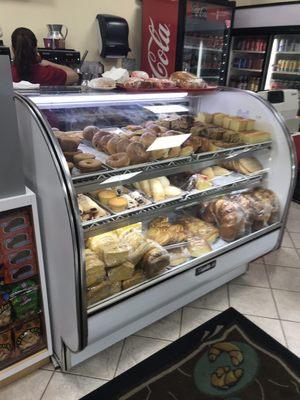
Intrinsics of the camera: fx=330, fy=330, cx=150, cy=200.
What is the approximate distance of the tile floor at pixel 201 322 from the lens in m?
1.82

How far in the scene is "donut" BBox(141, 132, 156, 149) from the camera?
6.13ft

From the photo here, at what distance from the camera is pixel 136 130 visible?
2.06 meters

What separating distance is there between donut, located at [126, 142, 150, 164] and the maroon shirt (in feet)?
4.91

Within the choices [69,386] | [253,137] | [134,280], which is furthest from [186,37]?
[69,386]

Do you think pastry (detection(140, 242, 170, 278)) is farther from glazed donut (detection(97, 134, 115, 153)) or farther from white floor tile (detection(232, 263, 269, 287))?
white floor tile (detection(232, 263, 269, 287))

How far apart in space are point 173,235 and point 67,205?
0.96 m

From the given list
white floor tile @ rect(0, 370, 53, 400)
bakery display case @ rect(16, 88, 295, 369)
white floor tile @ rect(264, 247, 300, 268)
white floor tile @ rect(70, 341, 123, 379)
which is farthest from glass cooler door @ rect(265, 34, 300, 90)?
white floor tile @ rect(0, 370, 53, 400)

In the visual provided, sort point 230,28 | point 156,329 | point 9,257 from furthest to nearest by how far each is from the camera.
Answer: point 230,28 < point 156,329 < point 9,257

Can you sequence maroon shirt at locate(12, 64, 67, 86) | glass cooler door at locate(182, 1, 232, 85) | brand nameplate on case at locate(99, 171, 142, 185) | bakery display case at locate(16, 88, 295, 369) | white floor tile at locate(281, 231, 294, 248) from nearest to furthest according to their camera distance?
bakery display case at locate(16, 88, 295, 369) < brand nameplate on case at locate(99, 171, 142, 185) < maroon shirt at locate(12, 64, 67, 86) < white floor tile at locate(281, 231, 294, 248) < glass cooler door at locate(182, 1, 232, 85)

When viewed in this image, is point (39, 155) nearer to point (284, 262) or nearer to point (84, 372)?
point (84, 372)

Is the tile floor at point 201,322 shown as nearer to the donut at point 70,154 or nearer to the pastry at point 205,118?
the donut at point 70,154

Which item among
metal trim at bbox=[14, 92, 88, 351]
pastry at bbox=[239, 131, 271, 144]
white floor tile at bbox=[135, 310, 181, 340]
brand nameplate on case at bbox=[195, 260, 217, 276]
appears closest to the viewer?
metal trim at bbox=[14, 92, 88, 351]

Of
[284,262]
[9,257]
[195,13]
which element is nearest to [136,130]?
[9,257]

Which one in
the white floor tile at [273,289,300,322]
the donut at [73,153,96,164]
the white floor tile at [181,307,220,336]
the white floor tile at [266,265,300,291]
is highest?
the donut at [73,153,96,164]
